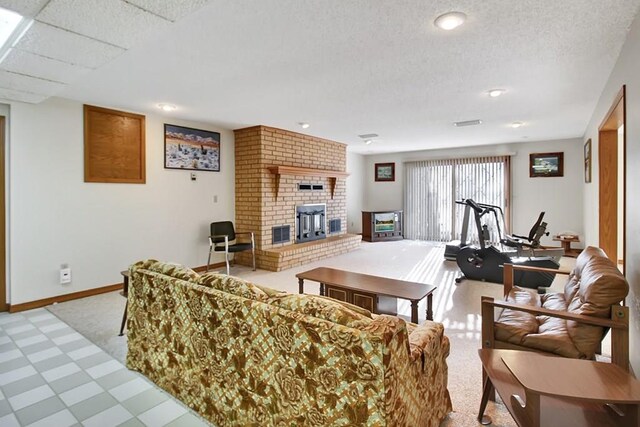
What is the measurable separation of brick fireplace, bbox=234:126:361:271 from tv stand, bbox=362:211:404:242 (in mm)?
1715

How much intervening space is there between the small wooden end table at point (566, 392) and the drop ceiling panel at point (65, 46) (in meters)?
2.92

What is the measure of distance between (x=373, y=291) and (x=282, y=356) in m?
1.56

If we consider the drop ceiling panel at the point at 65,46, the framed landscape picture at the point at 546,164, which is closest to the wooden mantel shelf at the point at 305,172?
the drop ceiling panel at the point at 65,46

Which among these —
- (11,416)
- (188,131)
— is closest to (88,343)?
(11,416)

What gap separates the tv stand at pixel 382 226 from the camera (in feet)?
28.1

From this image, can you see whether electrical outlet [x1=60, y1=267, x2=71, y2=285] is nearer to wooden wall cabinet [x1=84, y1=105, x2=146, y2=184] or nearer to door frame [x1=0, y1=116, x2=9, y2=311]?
door frame [x1=0, y1=116, x2=9, y2=311]

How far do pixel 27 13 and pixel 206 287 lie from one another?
5.76 feet

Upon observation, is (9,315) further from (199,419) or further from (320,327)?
(320,327)

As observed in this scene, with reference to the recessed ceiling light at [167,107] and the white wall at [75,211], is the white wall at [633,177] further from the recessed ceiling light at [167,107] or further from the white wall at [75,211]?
the white wall at [75,211]

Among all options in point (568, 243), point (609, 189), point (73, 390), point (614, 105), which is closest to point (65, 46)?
point (73, 390)

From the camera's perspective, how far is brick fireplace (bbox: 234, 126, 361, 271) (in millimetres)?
5535

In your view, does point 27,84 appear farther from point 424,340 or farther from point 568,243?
point 568,243

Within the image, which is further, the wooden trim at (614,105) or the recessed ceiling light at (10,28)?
the wooden trim at (614,105)

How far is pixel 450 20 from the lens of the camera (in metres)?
2.12
